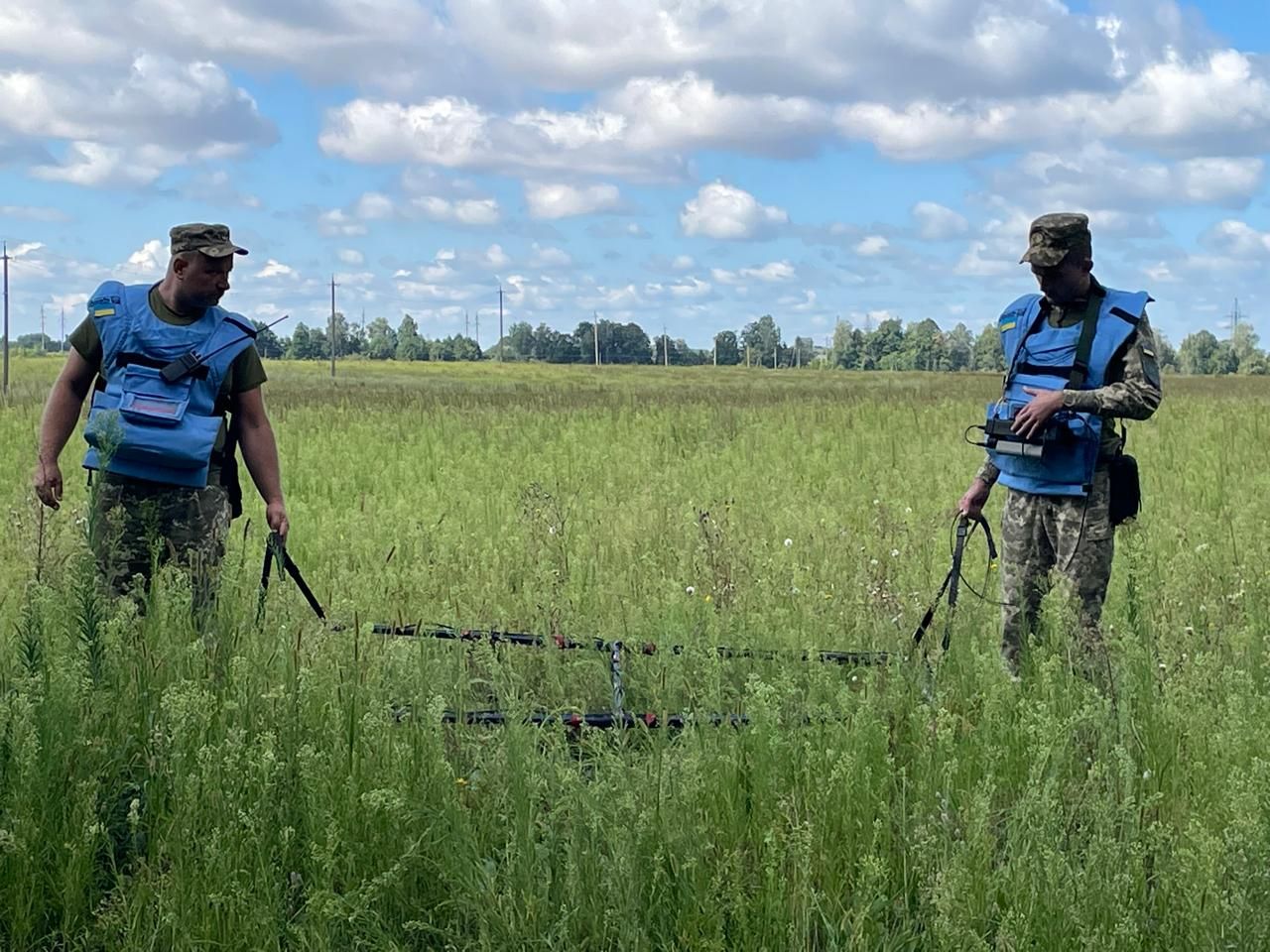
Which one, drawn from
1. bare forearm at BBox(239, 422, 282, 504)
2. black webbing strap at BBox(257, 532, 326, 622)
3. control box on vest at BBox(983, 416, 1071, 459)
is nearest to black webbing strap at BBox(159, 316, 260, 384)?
bare forearm at BBox(239, 422, 282, 504)

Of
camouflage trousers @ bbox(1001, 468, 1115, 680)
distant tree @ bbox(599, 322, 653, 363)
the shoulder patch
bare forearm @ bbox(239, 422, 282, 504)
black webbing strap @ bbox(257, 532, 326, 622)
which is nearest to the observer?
black webbing strap @ bbox(257, 532, 326, 622)

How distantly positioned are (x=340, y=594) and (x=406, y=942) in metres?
3.54

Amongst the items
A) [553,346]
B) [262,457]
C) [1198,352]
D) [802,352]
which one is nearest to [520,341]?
[553,346]

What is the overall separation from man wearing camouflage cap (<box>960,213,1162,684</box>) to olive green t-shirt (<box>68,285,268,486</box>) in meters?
3.11

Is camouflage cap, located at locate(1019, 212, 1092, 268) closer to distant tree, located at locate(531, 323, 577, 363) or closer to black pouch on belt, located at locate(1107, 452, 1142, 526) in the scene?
black pouch on belt, located at locate(1107, 452, 1142, 526)

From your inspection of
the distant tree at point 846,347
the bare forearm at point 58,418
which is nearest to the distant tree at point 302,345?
the distant tree at point 846,347

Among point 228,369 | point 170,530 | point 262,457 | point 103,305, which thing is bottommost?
point 170,530

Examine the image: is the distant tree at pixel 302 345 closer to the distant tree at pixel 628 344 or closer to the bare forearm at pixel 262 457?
the distant tree at pixel 628 344

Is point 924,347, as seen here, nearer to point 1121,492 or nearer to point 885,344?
point 885,344

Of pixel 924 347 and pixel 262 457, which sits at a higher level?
pixel 924 347

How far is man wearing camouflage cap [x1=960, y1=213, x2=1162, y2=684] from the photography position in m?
4.82

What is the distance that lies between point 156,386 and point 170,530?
60cm

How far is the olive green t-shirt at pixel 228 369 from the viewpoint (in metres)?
4.86

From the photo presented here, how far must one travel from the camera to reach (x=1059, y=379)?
497cm
